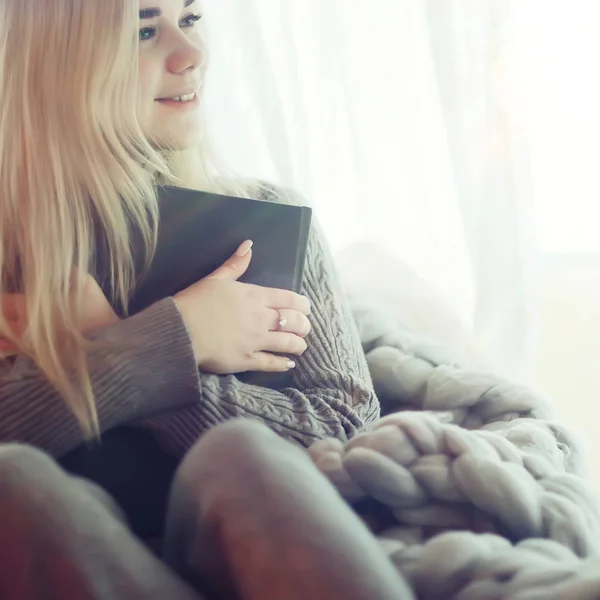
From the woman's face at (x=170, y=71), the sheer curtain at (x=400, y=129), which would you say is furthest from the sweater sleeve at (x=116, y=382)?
the sheer curtain at (x=400, y=129)

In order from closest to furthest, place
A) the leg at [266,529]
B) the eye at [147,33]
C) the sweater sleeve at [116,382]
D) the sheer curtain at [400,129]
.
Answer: the leg at [266,529]
the sweater sleeve at [116,382]
the eye at [147,33]
the sheer curtain at [400,129]

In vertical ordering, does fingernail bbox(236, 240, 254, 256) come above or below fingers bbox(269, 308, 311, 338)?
above

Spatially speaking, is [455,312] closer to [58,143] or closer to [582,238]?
[582,238]

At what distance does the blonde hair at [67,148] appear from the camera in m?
0.61

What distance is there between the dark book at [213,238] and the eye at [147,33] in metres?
0.14

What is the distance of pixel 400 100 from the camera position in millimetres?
953

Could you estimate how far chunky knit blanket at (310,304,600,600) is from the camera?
396 millimetres

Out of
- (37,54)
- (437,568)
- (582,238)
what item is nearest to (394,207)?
(582,238)

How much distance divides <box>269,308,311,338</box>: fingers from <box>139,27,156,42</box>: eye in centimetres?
27

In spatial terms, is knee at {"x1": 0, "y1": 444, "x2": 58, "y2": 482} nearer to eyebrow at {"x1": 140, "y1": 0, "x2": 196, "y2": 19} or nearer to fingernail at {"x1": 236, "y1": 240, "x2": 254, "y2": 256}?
fingernail at {"x1": 236, "y1": 240, "x2": 254, "y2": 256}

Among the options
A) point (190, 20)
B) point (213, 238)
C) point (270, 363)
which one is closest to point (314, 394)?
point (270, 363)

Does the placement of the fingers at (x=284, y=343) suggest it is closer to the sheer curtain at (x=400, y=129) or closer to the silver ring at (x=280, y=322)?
the silver ring at (x=280, y=322)

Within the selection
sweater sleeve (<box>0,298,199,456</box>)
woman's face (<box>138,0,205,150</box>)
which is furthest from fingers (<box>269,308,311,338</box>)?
woman's face (<box>138,0,205,150</box>)

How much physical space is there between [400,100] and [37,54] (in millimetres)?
489
